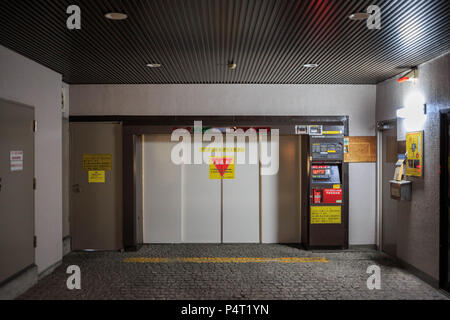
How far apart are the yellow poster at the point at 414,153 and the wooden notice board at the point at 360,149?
108 cm

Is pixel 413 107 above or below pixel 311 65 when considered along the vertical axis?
below

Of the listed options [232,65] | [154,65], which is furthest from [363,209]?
[154,65]

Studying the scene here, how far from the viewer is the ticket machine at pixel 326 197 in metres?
6.01

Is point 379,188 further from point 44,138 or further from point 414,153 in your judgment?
point 44,138

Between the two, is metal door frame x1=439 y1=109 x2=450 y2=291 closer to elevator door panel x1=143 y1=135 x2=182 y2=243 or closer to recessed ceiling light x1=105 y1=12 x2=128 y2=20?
recessed ceiling light x1=105 y1=12 x2=128 y2=20

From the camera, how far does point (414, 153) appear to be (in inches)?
193

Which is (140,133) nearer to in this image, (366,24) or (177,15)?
(177,15)

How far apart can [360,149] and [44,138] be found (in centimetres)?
508

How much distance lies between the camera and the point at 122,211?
6.10 meters

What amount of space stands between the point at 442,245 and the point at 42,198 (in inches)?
207

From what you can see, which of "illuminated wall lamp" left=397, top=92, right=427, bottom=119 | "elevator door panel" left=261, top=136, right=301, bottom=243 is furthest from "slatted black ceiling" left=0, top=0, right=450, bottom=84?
"elevator door panel" left=261, top=136, right=301, bottom=243

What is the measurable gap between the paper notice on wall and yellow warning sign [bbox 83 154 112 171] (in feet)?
6.09

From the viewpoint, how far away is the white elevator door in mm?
6422

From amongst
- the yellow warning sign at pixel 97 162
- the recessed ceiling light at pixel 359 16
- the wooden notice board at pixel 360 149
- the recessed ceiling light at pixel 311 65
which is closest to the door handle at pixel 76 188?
the yellow warning sign at pixel 97 162
